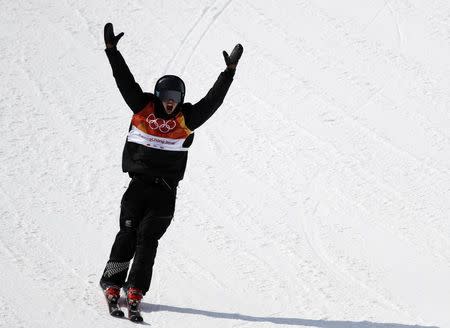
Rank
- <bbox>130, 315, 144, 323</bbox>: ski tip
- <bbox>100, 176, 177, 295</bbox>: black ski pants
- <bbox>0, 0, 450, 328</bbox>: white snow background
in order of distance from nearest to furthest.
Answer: <bbox>130, 315, 144, 323</bbox>: ski tip, <bbox>100, 176, 177, 295</bbox>: black ski pants, <bbox>0, 0, 450, 328</bbox>: white snow background

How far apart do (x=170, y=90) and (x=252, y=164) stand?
2894 millimetres

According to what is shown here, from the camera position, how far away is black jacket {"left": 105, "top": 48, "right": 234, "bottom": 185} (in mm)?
6043

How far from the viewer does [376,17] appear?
11.7 metres

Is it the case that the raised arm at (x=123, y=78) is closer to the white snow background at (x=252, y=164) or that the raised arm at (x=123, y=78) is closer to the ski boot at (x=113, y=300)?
the ski boot at (x=113, y=300)

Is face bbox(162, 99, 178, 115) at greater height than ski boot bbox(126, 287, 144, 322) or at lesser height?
greater

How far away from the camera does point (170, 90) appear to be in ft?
19.8

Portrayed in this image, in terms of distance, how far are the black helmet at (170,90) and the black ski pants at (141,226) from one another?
1.87 ft

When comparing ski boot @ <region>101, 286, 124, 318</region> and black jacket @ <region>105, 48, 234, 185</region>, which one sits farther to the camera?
black jacket @ <region>105, 48, 234, 185</region>

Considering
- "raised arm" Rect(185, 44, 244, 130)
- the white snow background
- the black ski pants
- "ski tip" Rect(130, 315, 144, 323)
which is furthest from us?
the white snow background

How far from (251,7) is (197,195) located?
14.8 ft

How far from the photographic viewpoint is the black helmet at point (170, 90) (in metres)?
6.03

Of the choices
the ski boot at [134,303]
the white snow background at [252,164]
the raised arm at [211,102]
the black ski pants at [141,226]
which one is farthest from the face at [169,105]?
the white snow background at [252,164]

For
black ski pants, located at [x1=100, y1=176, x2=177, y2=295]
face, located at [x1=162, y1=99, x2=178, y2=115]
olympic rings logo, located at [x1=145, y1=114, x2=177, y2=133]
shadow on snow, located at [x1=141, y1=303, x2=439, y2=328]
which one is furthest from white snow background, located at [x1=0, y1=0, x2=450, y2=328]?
face, located at [x1=162, y1=99, x2=178, y2=115]

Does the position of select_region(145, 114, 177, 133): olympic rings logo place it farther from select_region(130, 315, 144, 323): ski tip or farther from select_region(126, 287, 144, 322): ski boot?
select_region(130, 315, 144, 323): ski tip
